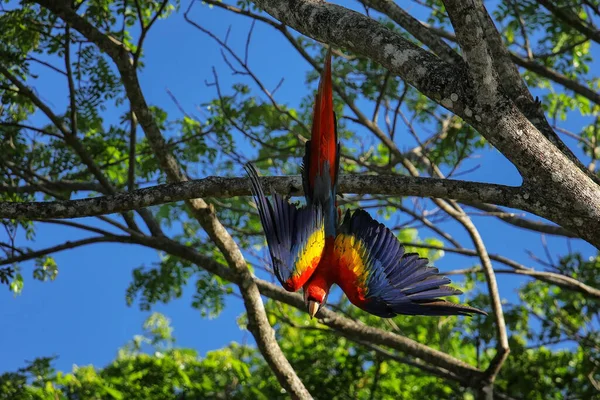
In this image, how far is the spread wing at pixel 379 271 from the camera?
3.19 m

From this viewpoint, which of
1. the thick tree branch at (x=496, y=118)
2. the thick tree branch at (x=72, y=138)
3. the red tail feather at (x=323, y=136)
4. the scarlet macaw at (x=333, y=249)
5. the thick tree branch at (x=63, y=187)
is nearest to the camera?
the thick tree branch at (x=496, y=118)

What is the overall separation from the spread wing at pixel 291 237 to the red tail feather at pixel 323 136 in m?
0.16

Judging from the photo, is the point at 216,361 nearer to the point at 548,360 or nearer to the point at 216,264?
the point at 216,264

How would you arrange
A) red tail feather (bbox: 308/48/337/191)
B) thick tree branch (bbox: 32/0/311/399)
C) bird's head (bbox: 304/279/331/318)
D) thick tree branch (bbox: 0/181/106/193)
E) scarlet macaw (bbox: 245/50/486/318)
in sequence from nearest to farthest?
red tail feather (bbox: 308/48/337/191) < scarlet macaw (bbox: 245/50/486/318) < bird's head (bbox: 304/279/331/318) < thick tree branch (bbox: 32/0/311/399) < thick tree branch (bbox: 0/181/106/193)

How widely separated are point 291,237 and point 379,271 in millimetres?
453

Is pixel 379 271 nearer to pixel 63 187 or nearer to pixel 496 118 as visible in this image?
pixel 496 118

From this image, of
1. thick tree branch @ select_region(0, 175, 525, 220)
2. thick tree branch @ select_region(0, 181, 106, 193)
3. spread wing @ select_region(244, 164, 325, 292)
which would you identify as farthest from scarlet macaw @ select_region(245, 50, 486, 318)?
thick tree branch @ select_region(0, 181, 106, 193)

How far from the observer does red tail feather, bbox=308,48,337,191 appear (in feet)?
9.84

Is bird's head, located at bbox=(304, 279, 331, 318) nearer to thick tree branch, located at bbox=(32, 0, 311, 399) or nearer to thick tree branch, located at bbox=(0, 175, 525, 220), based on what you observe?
thick tree branch, located at bbox=(0, 175, 525, 220)

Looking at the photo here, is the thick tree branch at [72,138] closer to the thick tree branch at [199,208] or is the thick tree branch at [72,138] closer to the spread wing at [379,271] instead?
the thick tree branch at [199,208]

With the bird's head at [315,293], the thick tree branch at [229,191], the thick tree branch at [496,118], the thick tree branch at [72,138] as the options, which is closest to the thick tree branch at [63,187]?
the thick tree branch at [72,138]

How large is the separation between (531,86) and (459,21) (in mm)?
5236

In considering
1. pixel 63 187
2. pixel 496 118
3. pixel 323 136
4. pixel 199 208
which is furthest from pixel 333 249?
pixel 63 187

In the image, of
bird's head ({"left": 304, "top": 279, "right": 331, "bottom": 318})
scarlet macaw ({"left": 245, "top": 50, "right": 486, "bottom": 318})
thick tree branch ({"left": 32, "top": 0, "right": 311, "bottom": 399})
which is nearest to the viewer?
scarlet macaw ({"left": 245, "top": 50, "right": 486, "bottom": 318})
